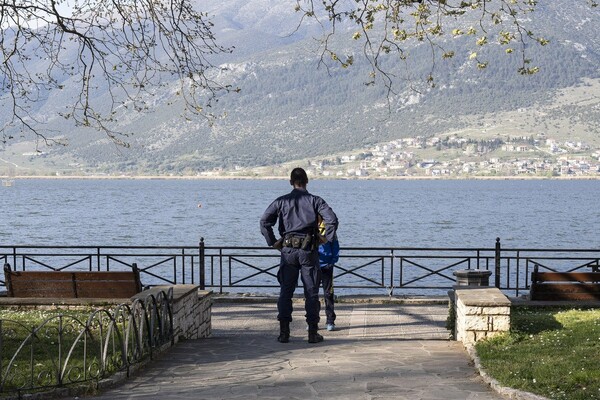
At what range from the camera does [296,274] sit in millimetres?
10289

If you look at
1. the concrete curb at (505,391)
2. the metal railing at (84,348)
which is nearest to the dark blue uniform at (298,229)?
the metal railing at (84,348)

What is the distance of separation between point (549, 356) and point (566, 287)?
14.5 ft

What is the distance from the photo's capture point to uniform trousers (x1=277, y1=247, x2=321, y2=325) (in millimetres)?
10094

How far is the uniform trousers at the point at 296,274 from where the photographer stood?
10094mm

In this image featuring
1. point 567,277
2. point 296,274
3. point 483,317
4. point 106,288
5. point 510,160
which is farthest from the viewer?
point 510,160

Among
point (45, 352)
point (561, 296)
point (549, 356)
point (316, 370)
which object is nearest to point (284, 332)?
point (316, 370)

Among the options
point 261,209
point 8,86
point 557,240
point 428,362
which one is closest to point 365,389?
point 428,362

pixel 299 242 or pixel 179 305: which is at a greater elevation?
pixel 299 242

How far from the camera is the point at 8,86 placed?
1321 cm

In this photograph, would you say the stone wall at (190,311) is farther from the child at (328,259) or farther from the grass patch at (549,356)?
the grass patch at (549,356)

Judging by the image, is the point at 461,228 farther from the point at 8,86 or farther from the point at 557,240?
the point at 8,86

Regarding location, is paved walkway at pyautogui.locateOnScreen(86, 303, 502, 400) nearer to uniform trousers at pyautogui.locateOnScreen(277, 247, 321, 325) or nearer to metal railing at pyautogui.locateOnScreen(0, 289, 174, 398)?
metal railing at pyautogui.locateOnScreen(0, 289, 174, 398)

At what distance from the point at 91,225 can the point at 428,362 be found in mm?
68843

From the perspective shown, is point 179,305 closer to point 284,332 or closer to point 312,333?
point 284,332
